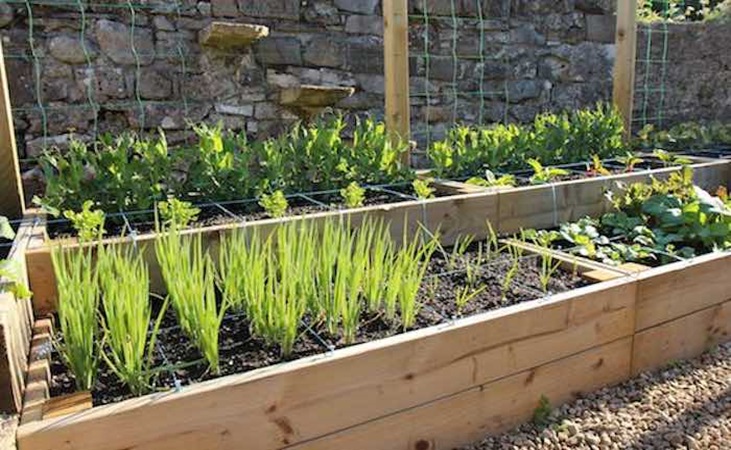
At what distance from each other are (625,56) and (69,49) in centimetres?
340

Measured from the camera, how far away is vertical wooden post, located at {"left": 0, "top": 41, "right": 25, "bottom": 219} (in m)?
2.16

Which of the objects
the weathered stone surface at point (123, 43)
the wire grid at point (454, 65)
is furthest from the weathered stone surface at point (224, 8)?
the wire grid at point (454, 65)

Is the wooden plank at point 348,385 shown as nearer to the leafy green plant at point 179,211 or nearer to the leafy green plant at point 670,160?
the leafy green plant at point 179,211

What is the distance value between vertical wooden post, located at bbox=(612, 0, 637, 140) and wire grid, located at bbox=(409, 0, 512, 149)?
1.08 m

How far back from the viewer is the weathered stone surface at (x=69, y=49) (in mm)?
3453

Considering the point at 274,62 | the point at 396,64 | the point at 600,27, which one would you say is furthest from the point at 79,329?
the point at 600,27

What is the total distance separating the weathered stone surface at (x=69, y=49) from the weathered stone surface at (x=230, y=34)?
0.68 m

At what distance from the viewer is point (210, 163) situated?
7.89 ft

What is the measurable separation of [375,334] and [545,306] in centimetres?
51

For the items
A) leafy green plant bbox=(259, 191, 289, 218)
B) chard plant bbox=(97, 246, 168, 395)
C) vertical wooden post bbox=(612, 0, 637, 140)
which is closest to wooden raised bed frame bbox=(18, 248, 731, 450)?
chard plant bbox=(97, 246, 168, 395)

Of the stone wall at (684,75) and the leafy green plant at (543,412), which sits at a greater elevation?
the stone wall at (684,75)

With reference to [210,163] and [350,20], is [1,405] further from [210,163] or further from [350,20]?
[350,20]

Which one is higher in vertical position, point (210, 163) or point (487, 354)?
point (210, 163)

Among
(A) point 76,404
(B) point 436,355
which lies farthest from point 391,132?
(A) point 76,404
